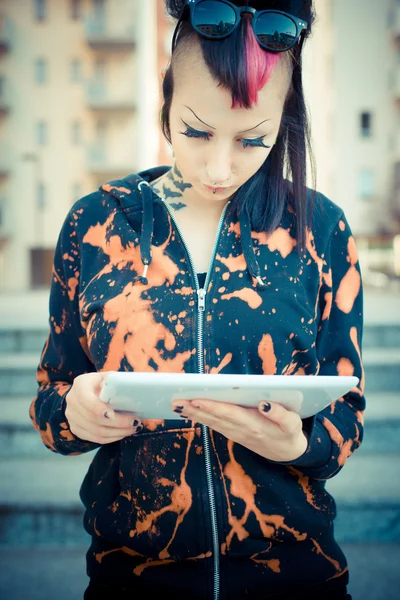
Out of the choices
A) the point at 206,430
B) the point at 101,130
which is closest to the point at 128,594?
the point at 206,430

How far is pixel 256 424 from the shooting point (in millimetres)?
770

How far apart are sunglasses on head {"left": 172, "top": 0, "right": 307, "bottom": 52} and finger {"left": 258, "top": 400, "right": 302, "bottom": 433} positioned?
1.81 ft

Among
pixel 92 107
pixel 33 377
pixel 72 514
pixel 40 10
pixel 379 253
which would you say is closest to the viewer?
pixel 72 514

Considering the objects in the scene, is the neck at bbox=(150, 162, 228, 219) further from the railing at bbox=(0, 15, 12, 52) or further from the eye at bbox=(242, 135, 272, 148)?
the railing at bbox=(0, 15, 12, 52)

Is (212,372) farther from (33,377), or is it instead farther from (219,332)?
(33,377)

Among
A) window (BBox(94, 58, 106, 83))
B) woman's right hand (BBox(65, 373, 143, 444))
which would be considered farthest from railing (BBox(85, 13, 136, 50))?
woman's right hand (BBox(65, 373, 143, 444))

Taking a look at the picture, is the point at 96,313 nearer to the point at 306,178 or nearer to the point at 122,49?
the point at 306,178

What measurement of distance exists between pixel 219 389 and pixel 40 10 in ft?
64.2

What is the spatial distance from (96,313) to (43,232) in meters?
17.9

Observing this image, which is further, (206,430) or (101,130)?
(101,130)

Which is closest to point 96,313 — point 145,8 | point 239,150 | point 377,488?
point 239,150

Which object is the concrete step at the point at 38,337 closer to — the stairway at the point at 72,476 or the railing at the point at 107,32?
the stairway at the point at 72,476

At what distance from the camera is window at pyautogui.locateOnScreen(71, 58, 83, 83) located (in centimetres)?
1761

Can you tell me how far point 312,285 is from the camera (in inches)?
38.4
